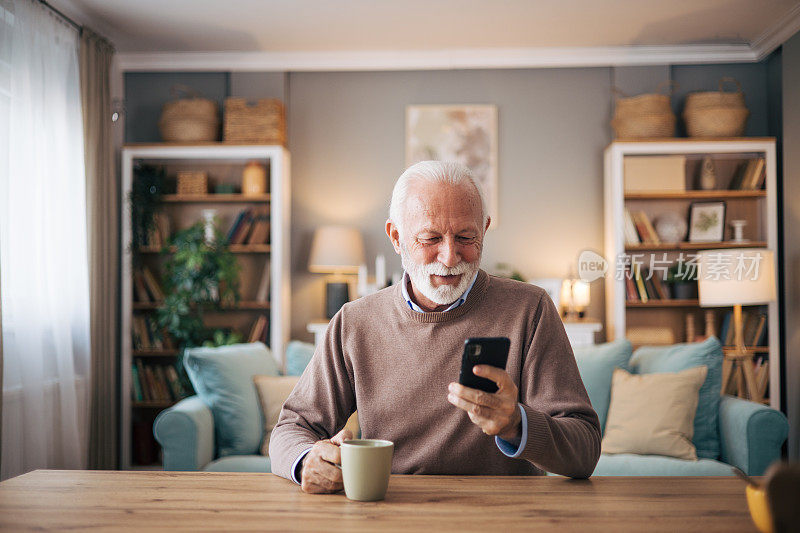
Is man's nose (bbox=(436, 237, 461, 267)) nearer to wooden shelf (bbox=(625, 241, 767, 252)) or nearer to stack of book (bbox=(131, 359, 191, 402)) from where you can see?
wooden shelf (bbox=(625, 241, 767, 252))

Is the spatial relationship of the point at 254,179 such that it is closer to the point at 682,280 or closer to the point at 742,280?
the point at 682,280

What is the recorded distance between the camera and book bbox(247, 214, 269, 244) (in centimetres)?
439

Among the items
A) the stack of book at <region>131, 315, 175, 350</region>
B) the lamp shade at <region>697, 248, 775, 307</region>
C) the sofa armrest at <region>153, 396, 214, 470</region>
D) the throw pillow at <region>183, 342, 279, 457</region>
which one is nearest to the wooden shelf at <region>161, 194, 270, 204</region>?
the stack of book at <region>131, 315, 175, 350</region>

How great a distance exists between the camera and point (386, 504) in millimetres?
1032

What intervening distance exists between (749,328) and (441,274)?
3486 mm

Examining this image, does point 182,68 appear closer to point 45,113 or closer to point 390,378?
point 45,113

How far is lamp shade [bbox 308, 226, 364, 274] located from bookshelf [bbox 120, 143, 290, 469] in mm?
230

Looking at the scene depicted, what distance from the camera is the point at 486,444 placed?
56.1 inches

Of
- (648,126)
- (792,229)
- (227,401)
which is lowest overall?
(227,401)

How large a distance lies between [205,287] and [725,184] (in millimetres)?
3297

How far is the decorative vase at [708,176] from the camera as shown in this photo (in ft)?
14.0

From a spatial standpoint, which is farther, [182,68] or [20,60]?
[182,68]

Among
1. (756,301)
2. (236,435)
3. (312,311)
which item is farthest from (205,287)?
(756,301)

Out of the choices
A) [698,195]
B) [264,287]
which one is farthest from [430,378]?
[698,195]
